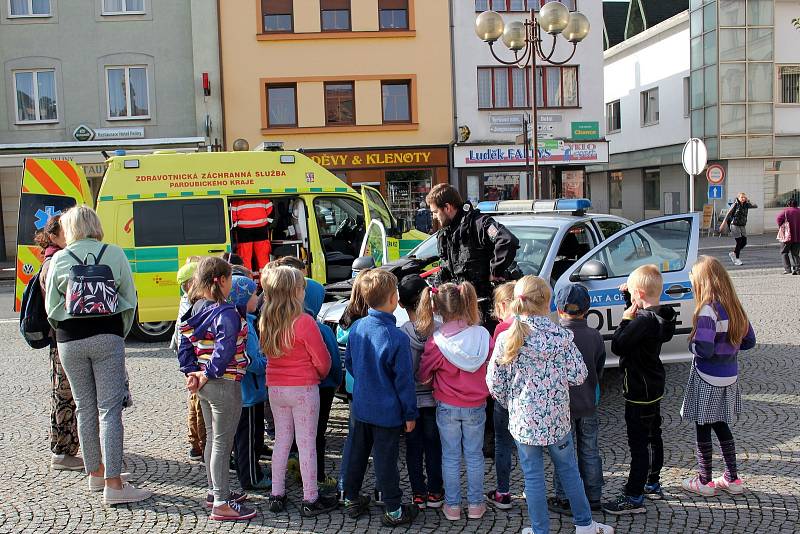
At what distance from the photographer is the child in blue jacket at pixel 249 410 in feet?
17.1

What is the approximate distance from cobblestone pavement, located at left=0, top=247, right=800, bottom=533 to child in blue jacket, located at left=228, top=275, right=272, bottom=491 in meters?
0.20

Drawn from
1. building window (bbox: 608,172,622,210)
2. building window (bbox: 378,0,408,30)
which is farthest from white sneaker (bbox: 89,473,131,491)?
building window (bbox: 608,172,622,210)

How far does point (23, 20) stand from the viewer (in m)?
24.7

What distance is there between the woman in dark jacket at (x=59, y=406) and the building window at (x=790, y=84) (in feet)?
103

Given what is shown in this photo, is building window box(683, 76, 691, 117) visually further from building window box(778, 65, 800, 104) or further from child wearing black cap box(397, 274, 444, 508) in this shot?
child wearing black cap box(397, 274, 444, 508)

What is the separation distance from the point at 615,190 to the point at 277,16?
23248 mm

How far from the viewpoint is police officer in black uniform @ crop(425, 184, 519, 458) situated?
590 cm

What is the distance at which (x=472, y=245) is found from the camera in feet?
19.9

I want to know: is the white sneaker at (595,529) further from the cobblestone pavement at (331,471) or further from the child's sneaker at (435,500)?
the child's sneaker at (435,500)

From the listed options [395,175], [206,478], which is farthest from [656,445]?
[395,175]

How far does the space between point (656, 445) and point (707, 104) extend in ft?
96.9

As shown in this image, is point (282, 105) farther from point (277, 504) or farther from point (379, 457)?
point (379, 457)

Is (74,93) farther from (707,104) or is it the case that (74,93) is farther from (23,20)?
(707,104)

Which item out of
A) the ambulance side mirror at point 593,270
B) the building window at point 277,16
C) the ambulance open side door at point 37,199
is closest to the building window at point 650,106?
the building window at point 277,16
